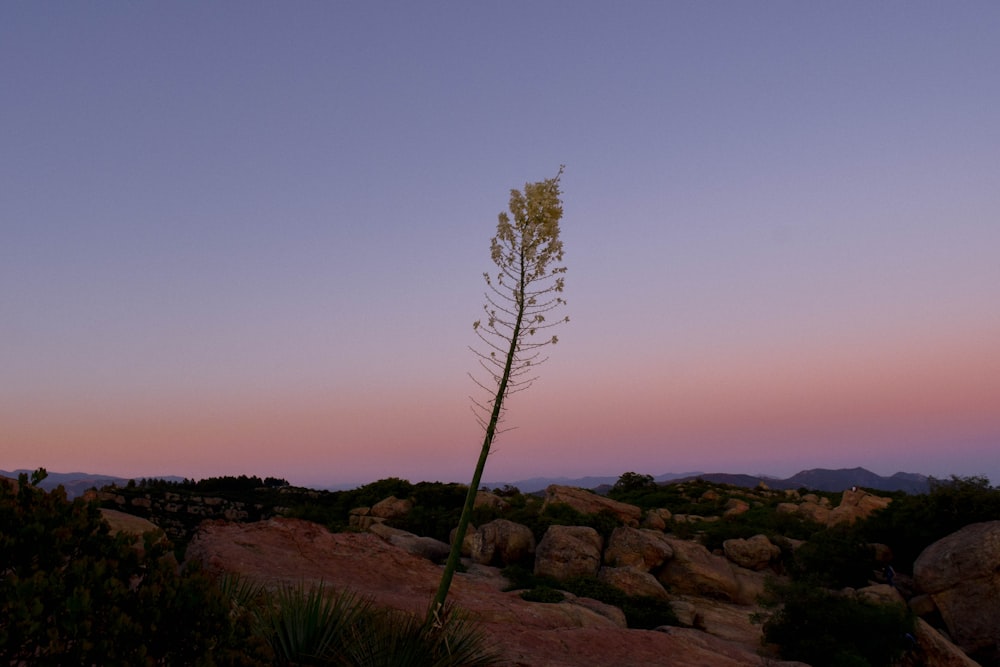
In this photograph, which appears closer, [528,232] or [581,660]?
[528,232]

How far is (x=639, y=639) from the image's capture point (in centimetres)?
1127

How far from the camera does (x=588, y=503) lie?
31094 mm

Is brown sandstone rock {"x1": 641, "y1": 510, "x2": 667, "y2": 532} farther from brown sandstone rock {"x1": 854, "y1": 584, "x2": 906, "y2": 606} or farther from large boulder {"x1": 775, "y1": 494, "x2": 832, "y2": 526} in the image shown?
brown sandstone rock {"x1": 854, "y1": 584, "x2": 906, "y2": 606}

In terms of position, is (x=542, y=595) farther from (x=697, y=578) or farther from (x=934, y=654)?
(x=934, y=654)

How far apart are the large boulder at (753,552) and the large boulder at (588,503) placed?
4.94m

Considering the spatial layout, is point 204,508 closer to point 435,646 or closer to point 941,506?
point 435,646

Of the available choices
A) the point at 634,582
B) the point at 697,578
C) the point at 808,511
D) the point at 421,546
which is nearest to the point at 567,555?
the point at 634,582

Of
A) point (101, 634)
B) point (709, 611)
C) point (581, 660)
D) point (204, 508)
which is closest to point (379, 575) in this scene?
point (581, 660)

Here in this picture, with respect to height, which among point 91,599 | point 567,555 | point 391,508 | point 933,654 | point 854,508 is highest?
point 91,599

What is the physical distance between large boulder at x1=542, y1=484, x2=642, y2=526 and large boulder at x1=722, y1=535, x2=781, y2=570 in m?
4.94

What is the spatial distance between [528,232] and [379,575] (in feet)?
28.5

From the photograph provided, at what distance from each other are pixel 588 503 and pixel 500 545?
994 cm

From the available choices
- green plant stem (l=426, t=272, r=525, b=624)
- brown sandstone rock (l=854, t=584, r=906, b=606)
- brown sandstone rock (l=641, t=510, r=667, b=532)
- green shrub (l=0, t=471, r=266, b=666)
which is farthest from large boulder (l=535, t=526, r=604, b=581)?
green shrub (l=0, t=471, r=266, b=666)

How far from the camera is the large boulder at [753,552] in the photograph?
25.8m
